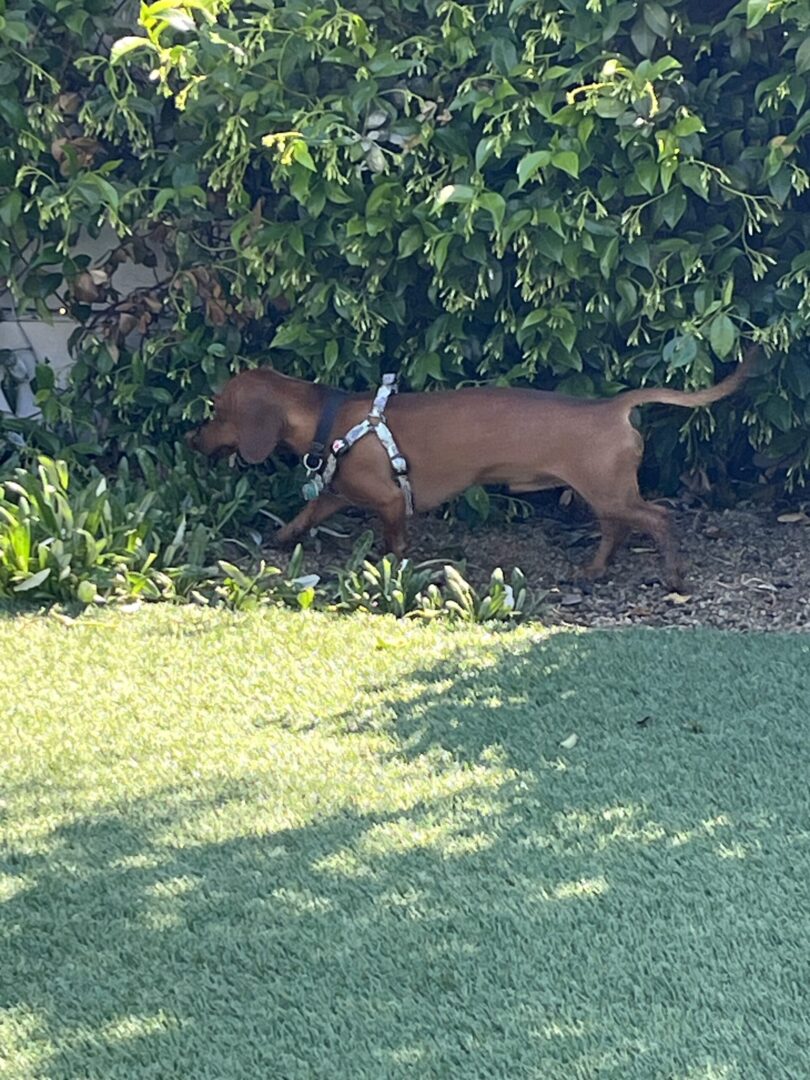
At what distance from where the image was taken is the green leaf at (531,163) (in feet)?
16.0

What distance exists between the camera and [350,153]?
5160 millimetres

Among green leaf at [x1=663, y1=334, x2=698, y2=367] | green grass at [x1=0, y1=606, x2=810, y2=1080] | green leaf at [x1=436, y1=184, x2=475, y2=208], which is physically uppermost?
green leaf at [x1=436, y1=184, x2=475, y2=208]

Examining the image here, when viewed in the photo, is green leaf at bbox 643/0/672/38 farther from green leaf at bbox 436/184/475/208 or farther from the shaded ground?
the shaded ground

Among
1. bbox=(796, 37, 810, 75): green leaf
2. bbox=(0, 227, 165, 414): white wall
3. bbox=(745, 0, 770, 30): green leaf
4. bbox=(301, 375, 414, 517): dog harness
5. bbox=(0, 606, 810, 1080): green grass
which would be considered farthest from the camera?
bbox=(0, 227, 165, 414): white wall

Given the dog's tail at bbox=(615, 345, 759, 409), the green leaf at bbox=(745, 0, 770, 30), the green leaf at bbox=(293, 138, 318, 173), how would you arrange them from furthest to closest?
1. the dog's tail at bbox=(615, 345, 759, 409)
2. the green leaf at bbox=(293, 138, 318, 173)
3. the green leaf at bbox=(745, 0, 770, 30)

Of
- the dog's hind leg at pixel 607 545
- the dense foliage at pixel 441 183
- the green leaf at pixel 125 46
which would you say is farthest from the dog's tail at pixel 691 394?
the green leaf at pixel 125 46

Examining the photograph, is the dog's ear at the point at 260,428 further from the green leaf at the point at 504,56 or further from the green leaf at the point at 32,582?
the green leaf at the point at 504,56

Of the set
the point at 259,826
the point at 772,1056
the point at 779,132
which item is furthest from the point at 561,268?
the point at 772,1056

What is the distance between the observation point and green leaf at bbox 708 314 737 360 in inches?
201

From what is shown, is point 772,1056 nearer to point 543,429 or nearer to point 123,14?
point 543,429

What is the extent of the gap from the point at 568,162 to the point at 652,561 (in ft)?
6.08

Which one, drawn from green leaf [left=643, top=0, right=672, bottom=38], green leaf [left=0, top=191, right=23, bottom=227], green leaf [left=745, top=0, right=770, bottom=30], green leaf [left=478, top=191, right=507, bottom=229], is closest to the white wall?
green leaf [left=0, top=191, right=23, bottom=227]

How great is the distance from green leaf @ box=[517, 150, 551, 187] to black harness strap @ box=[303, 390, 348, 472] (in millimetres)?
1241

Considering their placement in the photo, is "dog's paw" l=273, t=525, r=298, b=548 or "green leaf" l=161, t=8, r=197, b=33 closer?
"green leaf" l=161, t=8, r=197, b=33
